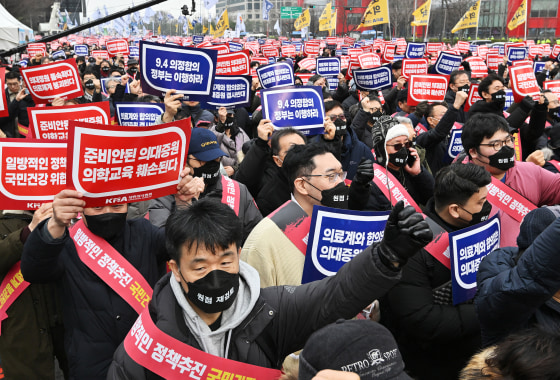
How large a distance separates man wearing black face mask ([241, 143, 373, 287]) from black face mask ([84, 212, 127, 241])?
72 centimetres

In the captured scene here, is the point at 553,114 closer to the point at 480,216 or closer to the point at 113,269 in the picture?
the point at 480,216

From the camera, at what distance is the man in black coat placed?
6.88ft

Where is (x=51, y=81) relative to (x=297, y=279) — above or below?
above

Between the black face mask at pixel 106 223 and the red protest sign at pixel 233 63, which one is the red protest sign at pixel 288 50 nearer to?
the red protest sign at pixel 233 63

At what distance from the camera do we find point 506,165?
4.08 metres

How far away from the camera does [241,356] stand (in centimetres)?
209

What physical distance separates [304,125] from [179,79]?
1.32 m

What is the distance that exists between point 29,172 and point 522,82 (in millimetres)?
6215

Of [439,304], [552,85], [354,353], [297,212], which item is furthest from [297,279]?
[552,85]

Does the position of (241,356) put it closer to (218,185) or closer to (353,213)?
(353,213)

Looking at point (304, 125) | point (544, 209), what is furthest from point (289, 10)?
point (544, 209)

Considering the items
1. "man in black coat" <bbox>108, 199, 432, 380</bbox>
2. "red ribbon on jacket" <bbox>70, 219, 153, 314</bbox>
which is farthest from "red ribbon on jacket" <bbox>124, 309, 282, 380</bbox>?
"red ribbon on jacket" <bbox>70, 219, 153, 314</bbox>

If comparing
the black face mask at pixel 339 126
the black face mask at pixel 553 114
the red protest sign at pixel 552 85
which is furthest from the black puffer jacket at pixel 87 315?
the red protest sign at pixel 552 85

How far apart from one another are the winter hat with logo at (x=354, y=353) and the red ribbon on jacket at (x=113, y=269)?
1531 mm
